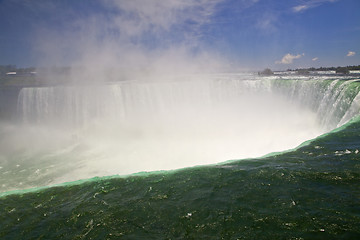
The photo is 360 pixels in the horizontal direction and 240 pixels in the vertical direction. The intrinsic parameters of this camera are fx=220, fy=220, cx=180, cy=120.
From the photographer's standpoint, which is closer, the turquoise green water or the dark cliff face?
the turquoise green water

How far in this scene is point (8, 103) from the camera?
16.5 meters

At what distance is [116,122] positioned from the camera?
15.1 m

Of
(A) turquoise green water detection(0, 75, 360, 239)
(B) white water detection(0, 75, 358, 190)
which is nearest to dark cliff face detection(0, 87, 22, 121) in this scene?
(B) white water detection(0, 75, 358, 190)

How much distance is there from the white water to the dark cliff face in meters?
1.10

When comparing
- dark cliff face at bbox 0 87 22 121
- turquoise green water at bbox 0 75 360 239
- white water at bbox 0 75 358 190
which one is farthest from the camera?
dark cliff face at bbox 0 87 22 121

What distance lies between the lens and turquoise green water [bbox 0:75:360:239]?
240cm

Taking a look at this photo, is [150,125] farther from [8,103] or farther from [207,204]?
[207,204]

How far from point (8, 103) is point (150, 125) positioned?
1107 centimetres

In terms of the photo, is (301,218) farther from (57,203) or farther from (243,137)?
(243,137)

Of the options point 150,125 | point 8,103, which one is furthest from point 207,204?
point 8,103

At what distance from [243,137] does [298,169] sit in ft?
28.7

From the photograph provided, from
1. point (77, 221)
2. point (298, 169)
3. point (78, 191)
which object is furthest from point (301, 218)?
point (78, 191)

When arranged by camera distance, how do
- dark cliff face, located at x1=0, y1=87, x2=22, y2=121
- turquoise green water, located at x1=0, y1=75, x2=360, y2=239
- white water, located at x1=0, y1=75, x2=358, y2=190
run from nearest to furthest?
1. turquoise green water, located at x1=0, y1=75, x2=360, y2=239
2. white water, located at x1=0, y1=75, x2=358, y2=190
3. dark cliff face, located at x1=0, y1=87, x2=22, y2=121

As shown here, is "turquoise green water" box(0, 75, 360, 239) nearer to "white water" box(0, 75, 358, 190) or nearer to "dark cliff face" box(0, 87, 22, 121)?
"white water" box(0, 75, 358, 190)
